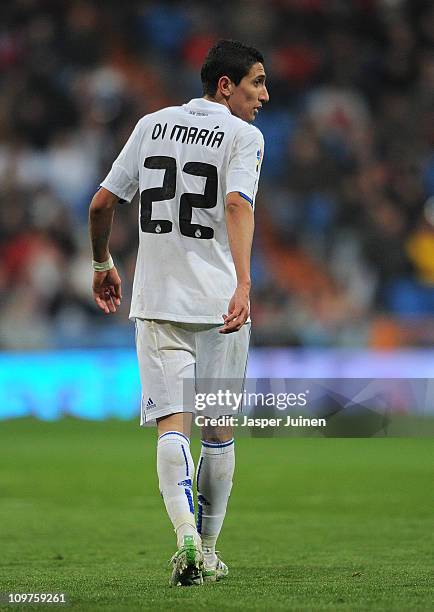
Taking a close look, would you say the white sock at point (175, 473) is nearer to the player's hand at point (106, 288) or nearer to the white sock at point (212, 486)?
the white sock at point (212, 486)

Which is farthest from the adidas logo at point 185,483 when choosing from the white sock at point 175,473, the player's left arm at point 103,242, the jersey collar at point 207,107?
the jersey collar at point 207,107

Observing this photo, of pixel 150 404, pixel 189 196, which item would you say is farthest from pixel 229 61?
pixel 150 404

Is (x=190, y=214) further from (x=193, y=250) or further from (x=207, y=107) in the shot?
(x=207, y=107)

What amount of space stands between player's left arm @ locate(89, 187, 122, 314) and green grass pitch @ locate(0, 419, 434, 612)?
99cm

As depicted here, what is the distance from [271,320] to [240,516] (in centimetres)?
495

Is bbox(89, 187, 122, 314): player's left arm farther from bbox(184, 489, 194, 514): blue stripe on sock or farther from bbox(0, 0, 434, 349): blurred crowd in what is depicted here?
bbox(0, 0, 434, 349): blurred crowd

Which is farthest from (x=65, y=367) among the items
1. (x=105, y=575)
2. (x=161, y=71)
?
(x=105, y=575)

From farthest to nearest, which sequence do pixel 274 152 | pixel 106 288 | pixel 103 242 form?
1. pixel 274 152
2. pixel 106 288
3. pixel 103 242

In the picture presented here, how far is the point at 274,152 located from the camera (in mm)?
14789

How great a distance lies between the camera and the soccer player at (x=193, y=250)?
4164mm

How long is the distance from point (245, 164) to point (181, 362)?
2.29 feet

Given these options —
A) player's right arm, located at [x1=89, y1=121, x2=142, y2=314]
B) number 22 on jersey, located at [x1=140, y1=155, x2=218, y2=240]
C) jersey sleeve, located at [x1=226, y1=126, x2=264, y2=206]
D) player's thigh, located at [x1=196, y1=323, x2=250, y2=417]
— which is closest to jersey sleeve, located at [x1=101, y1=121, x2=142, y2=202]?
player's right arm, located at [x1=89, y1=121, x2=142, y2=314]

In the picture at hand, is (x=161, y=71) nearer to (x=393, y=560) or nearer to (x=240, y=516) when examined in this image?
(x=240, y=516)

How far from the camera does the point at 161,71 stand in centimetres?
1600
